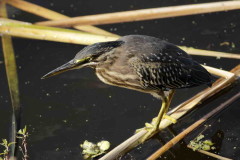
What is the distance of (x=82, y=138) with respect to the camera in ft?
18.5

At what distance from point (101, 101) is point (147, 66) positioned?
3.34 feet

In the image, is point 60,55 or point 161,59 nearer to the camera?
point 161,59

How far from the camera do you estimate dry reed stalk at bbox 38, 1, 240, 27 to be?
6.82 metres

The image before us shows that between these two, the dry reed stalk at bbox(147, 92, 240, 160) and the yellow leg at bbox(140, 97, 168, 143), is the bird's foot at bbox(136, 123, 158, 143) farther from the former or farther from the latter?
the dry reed stalk at bbox(147, 92, 240, 160)

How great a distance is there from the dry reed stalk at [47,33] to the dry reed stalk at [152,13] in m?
0.37

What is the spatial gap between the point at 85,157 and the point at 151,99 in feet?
4.09

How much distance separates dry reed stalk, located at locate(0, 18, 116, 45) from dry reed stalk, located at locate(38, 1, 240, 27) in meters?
0.37

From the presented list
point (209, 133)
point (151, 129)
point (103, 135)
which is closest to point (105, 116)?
point (103, 135)

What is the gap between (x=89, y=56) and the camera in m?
5.12

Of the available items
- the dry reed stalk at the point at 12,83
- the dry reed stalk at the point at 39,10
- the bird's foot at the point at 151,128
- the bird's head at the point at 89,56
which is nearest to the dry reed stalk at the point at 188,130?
the bird's foot at the point at 151,128

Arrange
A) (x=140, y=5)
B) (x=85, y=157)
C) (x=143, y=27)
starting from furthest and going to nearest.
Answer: (x=140, y=5) → (x=143, y=27) → (x=85, y=157)

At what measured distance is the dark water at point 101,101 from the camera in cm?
551

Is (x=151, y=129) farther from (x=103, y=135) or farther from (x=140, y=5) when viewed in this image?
(x=140, y=5)

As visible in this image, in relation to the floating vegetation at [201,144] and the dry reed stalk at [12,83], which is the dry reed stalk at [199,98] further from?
the dry reed stalk at [12,83]
